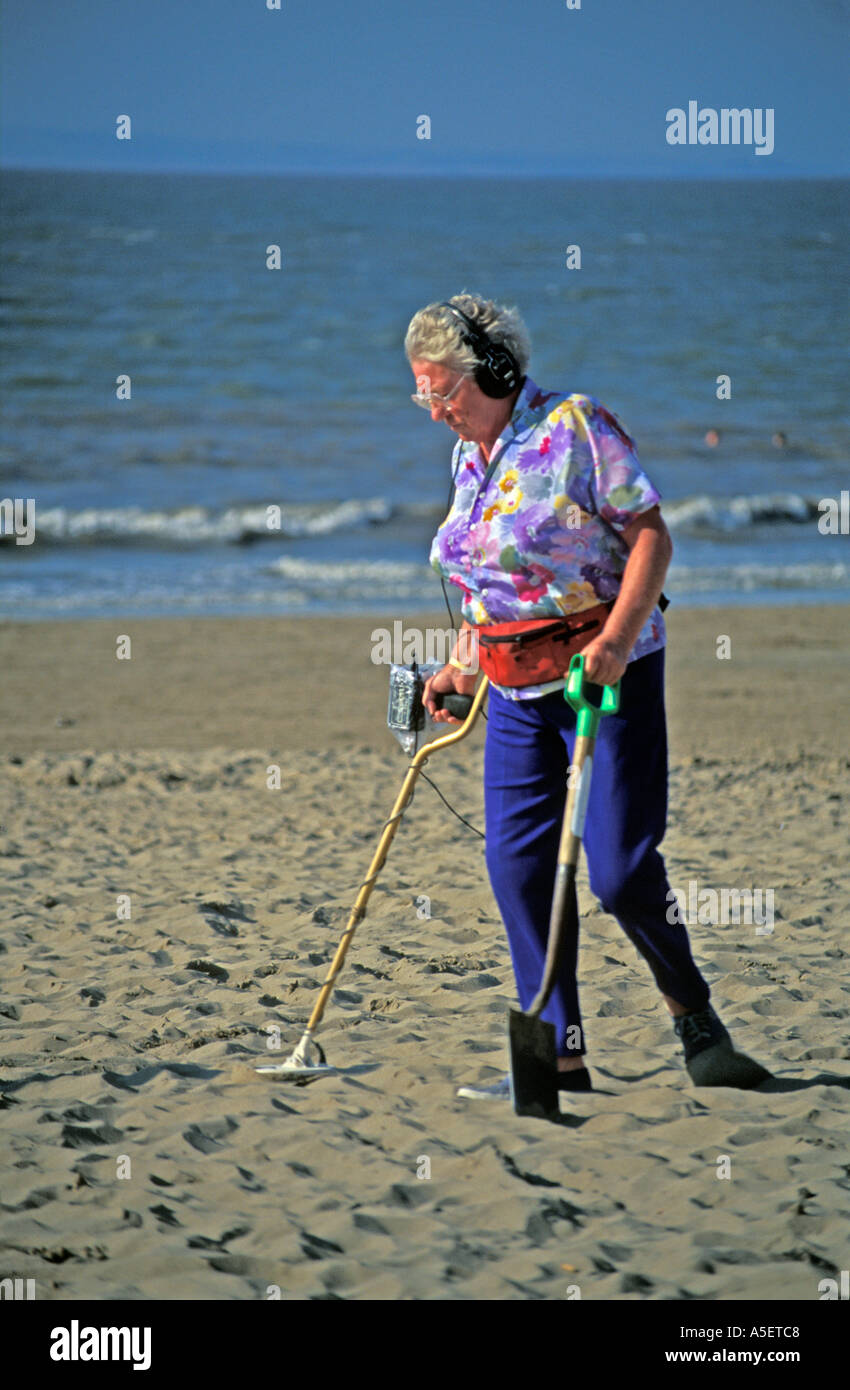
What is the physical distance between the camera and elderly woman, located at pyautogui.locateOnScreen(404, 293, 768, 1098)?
9.81ft

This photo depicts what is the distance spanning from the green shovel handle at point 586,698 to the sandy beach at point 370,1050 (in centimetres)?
94

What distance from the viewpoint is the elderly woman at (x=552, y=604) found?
299 centimetres

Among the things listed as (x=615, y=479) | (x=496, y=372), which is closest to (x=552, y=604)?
(x=615, y=479)

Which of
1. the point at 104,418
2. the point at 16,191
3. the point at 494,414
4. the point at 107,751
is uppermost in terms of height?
the point at 16,191

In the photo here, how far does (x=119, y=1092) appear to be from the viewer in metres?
3.55

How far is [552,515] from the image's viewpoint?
299 centimetres

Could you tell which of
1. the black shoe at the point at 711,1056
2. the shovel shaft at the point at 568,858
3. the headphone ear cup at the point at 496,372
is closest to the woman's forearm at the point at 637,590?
the shovel shaft at the point at 568,858

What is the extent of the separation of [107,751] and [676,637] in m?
4.80

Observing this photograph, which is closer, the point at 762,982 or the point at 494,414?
the point at 494,414

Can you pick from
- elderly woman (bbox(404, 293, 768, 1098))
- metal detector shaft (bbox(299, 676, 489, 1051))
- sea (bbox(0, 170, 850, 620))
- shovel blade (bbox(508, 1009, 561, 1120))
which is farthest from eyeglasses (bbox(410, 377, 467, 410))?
sea (bbox(0, 170, 850, 620))

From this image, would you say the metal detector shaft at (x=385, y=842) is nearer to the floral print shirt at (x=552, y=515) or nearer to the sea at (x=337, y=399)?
the floral print shirt at (x=552, y=515)
